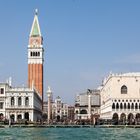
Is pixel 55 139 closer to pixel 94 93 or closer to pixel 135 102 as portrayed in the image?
pixel 135 102

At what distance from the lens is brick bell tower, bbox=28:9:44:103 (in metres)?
136

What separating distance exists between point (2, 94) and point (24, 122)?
10.5 meters

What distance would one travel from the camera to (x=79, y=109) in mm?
183125

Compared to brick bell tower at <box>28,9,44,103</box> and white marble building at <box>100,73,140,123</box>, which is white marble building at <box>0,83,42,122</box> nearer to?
white marble building at <box>100,73,140,123</box>

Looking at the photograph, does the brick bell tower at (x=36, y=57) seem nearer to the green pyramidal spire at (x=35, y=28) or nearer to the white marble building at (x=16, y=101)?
the green pyramidal spire at (x=35, y=28)

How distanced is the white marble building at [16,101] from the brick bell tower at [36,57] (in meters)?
24.1

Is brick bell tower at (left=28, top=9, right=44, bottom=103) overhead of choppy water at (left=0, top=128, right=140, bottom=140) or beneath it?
overhead

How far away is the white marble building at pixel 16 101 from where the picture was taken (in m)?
108

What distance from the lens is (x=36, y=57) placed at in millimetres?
137875

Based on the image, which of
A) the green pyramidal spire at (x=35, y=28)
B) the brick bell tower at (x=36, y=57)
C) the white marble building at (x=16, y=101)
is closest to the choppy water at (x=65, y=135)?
the white marble building at (x=16, y=101)

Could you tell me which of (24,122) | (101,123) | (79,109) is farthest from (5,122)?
(79,109)

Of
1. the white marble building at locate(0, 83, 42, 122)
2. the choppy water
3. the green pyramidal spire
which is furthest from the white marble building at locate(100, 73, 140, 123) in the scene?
the choppy water

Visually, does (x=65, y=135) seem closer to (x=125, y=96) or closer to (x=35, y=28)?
(x=125, y=96)

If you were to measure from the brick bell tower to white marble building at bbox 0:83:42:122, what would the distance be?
2414 centimetres
